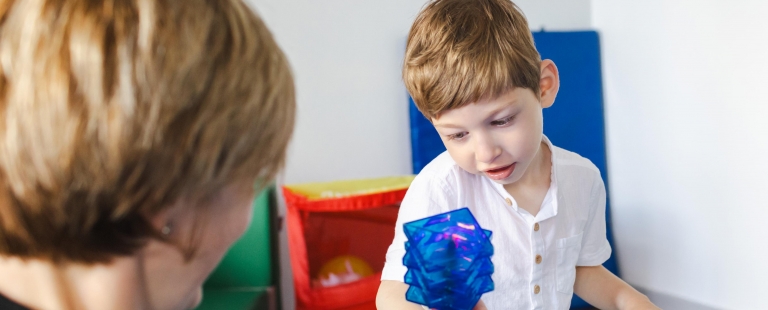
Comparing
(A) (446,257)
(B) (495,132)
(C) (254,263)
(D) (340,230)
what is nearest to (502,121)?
(B) (495,132)

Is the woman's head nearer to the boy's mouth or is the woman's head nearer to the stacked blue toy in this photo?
the stacked blue toy

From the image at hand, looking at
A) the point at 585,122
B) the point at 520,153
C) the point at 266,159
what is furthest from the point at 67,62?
the point at 585,122

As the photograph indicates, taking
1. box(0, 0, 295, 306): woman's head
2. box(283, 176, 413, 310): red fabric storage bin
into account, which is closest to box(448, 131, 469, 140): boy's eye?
box(0, 0, 295, 306): woman's head

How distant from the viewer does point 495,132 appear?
917mm

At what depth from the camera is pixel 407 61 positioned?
0.99 meters

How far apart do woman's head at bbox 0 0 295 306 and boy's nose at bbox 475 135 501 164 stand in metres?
0.45

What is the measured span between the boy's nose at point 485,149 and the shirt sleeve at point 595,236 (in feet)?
0.99

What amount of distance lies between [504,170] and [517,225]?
13 centimetres

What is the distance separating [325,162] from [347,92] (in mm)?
250

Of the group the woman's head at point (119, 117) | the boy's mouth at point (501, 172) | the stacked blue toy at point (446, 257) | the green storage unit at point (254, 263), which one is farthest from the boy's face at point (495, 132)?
the green storage unit at point (254, 263)

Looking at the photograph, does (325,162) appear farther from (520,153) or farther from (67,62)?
(67,62)

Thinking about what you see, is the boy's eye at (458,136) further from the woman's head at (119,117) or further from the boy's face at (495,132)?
the woman's head at (119,117)

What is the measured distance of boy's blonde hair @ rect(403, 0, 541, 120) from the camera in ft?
2.98

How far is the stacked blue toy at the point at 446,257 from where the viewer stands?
75 centimetres
